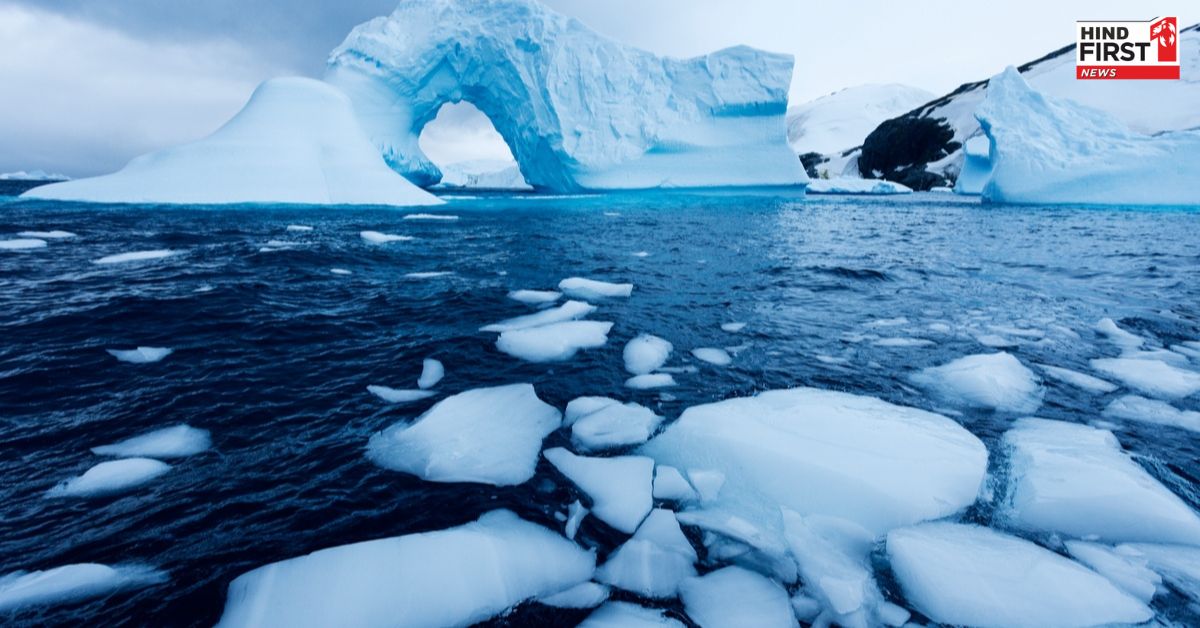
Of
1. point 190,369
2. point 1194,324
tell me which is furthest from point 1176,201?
point 190,369

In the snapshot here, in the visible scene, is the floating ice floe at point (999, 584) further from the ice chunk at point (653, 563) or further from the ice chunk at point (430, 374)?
the ice chunk at point (430, 374)

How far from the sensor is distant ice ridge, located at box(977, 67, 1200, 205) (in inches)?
649

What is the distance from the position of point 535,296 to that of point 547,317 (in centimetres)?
70

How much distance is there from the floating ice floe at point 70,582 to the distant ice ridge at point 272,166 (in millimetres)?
12338

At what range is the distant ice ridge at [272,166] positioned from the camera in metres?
11.2

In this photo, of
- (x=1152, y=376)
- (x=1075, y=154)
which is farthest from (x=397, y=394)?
(x=1075, y=154)

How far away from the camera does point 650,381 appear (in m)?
2.67

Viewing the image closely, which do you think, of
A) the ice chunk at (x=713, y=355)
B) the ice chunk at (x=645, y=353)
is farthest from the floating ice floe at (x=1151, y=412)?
the ice chunk at (x=645, y=353)

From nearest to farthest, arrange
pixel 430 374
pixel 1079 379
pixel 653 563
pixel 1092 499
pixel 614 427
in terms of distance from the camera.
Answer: pixel 653 563 < pixel 1092 499 < pixel 614 427 < pixel 1079 379 < pixel 430 374

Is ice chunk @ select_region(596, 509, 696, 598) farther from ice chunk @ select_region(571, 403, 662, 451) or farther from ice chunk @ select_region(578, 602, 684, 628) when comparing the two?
ice chunk @ select_region(571, 403, 662, 451)

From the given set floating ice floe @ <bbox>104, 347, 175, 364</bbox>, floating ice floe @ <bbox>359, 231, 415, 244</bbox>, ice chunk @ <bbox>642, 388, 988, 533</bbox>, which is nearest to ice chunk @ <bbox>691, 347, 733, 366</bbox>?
ice chunk @ <bbox>642, 388, 988, 533</bbox>

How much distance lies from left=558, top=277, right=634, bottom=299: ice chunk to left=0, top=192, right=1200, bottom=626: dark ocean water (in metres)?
0.23

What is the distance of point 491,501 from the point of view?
67.7 inches

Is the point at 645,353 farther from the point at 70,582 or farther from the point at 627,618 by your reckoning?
the point at 70,582
